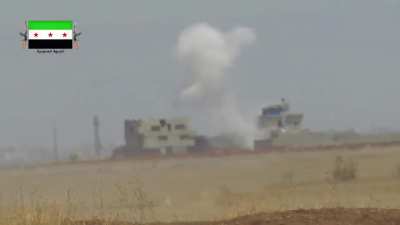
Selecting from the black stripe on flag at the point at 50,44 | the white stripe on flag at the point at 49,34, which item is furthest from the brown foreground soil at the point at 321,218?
the white stripe on flag at the point at 49,34

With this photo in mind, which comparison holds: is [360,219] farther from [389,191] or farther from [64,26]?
[389,191]

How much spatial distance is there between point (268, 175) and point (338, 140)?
56.1 meters

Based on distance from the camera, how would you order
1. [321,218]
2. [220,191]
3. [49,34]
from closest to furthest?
1. [321,218]
2. [49,34]
3. [220,191]

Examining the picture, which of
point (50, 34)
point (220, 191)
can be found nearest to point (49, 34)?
point (50, 34)

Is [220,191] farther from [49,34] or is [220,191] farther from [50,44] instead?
[50,44]

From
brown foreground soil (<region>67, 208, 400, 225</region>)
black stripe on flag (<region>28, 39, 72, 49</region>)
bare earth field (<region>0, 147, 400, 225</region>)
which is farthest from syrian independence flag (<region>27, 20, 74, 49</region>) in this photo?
brown foreground soil (<region>67, 208, 400, 225</region>)

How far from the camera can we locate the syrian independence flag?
697 inches

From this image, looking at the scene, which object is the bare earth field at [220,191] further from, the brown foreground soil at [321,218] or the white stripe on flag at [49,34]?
the white stripe on flag at [49,34]

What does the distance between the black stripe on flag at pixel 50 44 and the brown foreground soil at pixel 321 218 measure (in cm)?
561

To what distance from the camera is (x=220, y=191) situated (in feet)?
140

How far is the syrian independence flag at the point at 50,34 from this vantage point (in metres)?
17.7

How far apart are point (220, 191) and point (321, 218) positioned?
Result: 29.6m

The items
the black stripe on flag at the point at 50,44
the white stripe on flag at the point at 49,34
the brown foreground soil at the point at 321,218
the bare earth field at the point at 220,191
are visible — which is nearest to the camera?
the brown foreground soil at the point at 321,218

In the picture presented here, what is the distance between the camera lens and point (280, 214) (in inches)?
531
